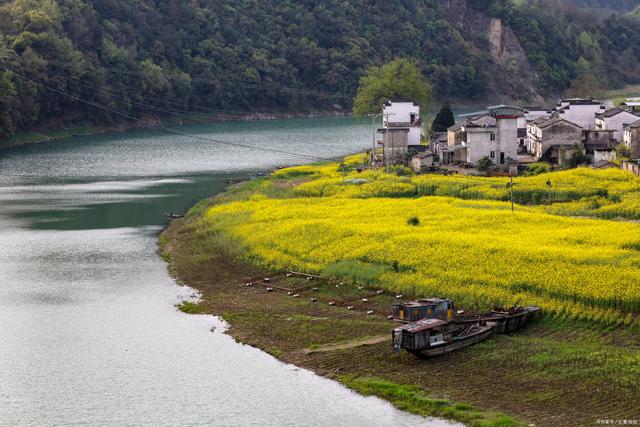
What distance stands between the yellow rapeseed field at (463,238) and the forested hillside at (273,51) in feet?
152

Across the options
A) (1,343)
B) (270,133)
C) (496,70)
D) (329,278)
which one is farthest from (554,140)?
(496,70)

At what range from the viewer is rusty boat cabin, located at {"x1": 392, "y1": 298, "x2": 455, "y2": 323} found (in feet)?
100

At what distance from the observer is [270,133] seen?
11056cm

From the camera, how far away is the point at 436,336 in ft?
95.1

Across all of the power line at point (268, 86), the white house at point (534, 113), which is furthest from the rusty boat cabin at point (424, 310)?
the power line at point (268, 86)

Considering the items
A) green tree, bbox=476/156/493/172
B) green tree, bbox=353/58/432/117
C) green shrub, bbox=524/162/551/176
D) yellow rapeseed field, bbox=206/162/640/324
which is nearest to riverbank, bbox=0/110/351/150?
green tree, bbox=353/58/432/117

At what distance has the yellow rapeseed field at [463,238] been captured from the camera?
3247 centimetres

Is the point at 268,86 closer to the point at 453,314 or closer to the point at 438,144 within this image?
the point at 438,144

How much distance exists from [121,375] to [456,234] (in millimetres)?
15516

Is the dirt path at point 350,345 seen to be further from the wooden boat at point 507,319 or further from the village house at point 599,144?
the village house at point 599,144

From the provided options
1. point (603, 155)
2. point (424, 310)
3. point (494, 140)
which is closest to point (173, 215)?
point (494, 140)

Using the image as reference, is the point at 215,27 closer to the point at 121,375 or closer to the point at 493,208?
the point at 493,208

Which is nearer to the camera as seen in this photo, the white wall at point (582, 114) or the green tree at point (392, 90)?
the white wall at point (582, 114)

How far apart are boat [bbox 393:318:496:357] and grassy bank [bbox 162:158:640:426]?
30cm
